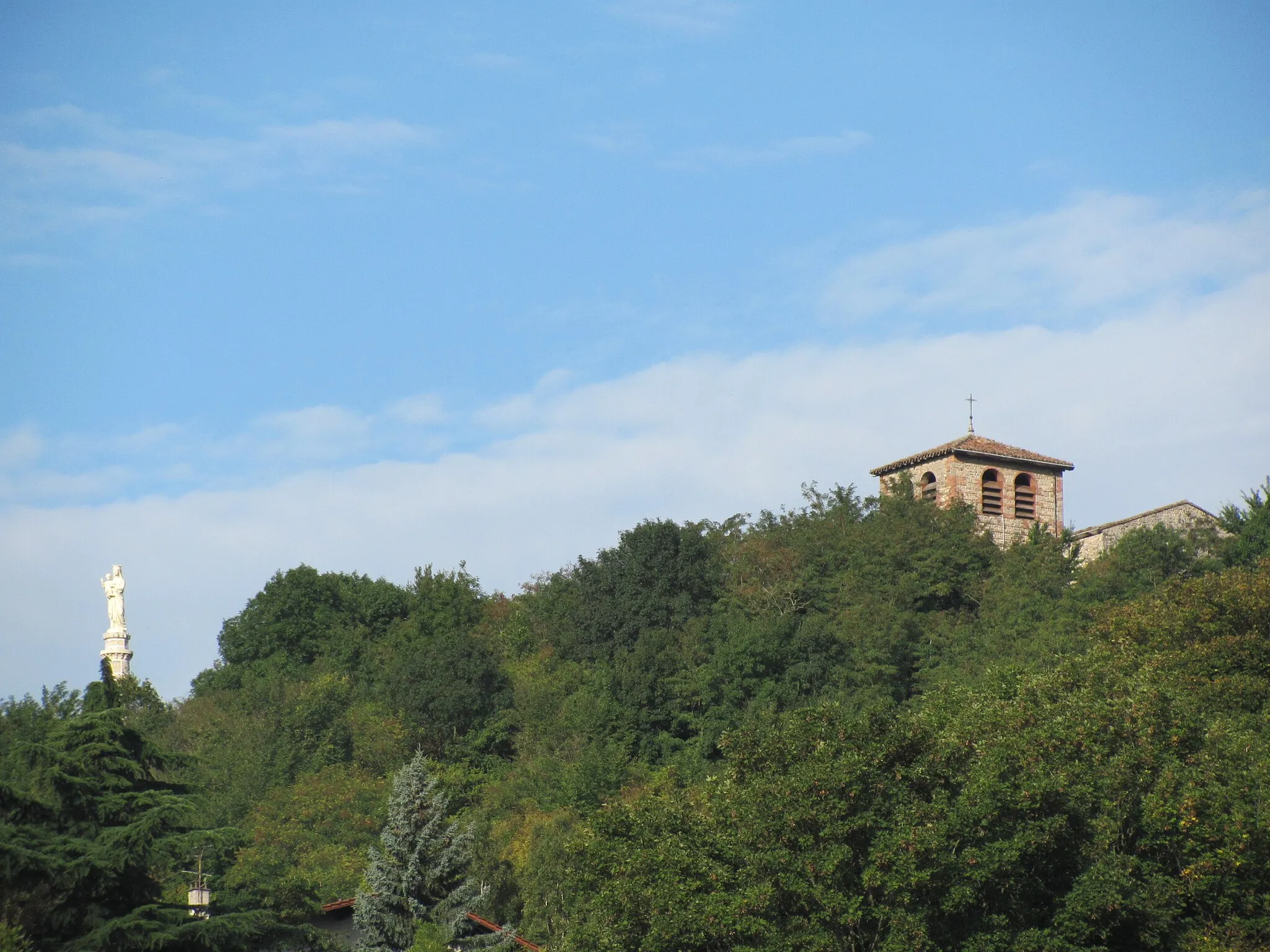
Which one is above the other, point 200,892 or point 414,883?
point 200,892

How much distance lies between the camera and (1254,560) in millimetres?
40625

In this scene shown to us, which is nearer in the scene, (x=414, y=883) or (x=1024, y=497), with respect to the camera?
(x=414, y=883)

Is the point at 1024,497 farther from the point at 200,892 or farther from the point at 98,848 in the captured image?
the point at 98,848

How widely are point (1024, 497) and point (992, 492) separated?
45.8 inches

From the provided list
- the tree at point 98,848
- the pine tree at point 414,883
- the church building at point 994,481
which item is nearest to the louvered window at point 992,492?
the church building at point 994,481

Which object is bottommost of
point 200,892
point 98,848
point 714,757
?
point 200,892

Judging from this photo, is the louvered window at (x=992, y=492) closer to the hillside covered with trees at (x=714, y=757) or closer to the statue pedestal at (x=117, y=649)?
the hillside covered with trees at (x=714, y=757)

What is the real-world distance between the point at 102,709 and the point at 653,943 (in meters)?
9.66

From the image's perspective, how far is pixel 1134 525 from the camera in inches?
1882

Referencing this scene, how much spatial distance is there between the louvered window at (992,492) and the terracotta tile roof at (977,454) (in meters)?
0.56

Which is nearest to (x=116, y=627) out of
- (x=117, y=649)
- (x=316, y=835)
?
(x=117, y=649)

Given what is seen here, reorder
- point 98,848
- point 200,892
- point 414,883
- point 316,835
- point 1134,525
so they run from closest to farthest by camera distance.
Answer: point 98,848
point 200,892
point 414,883
point 316,835
point 1134,525

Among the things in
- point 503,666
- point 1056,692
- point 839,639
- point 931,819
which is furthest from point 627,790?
point 931,819

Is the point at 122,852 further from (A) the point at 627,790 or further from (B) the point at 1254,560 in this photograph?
(B) the point at 1254,560
